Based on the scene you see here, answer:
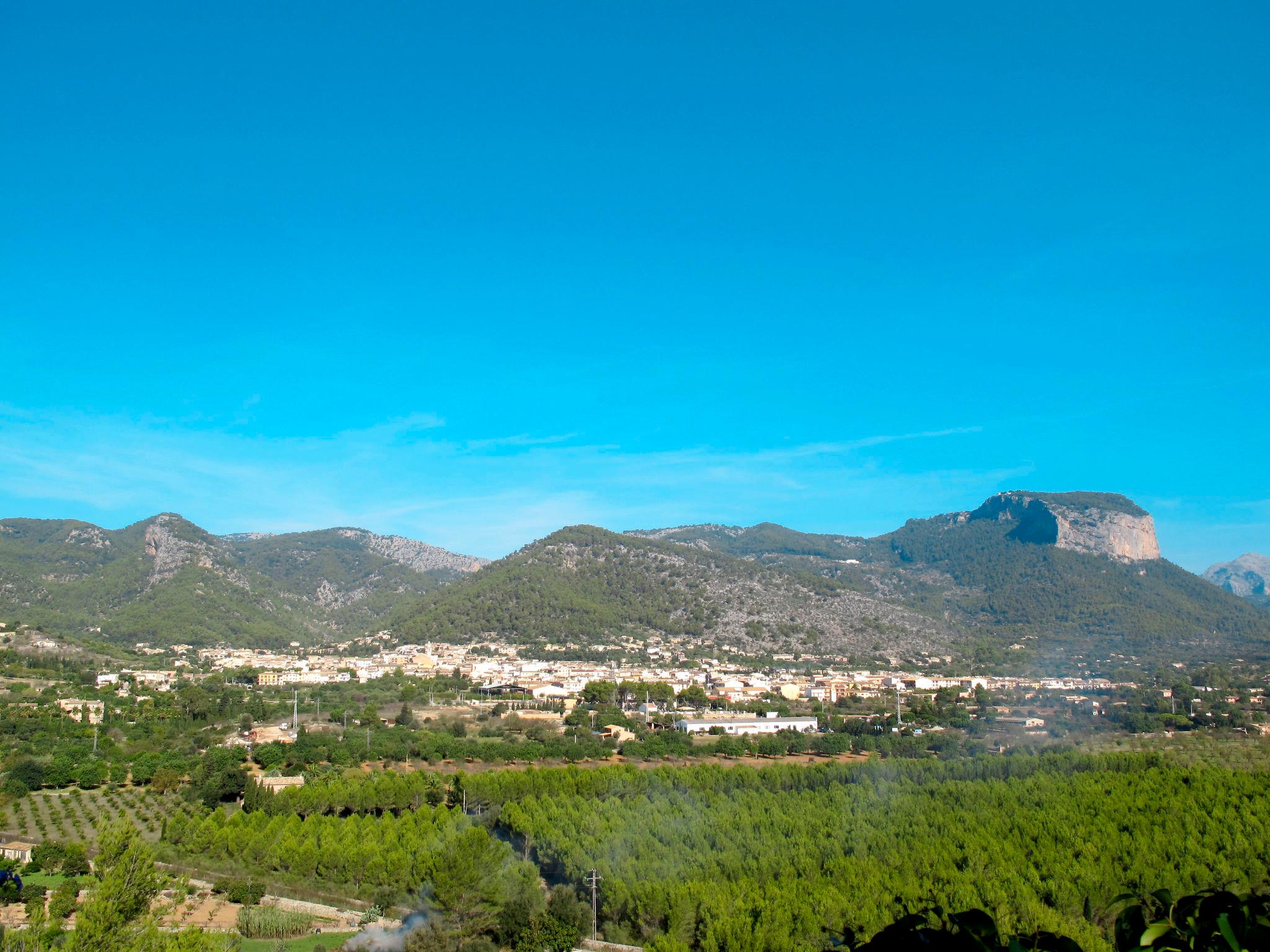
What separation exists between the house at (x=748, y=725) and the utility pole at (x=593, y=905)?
76.0 ft

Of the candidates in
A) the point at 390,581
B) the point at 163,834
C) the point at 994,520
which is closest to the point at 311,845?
the point at 163,834

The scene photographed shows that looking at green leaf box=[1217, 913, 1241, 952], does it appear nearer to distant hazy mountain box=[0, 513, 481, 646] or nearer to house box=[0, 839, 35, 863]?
house box=[0, 839, 35, 863]

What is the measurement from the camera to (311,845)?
63.6 feet

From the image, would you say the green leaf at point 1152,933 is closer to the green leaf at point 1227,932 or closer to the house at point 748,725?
the green leaf at point 1227,932

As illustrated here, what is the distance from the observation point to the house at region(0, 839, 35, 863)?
67.2 feet

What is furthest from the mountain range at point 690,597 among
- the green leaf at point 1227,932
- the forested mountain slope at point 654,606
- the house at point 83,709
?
the green leaf at point 1227,932

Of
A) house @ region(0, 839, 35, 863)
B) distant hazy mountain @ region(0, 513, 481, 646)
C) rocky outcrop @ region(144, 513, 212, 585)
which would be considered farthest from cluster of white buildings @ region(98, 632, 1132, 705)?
house @ region(0, 839, 35, 863)

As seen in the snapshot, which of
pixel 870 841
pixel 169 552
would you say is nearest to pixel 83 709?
pixel 870 841

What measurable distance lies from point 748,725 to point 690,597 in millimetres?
46595

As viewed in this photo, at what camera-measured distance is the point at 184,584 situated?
89812 millimetres

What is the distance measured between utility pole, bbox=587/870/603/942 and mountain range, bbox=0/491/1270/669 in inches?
2077

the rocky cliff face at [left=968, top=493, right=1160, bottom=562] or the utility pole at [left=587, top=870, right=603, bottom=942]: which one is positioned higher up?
the rocky cliff face at [left=968, top=493, right=1160, bottom=562]

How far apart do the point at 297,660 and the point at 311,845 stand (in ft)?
179

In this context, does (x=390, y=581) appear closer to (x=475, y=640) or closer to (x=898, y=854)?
(x=475, y=640)
